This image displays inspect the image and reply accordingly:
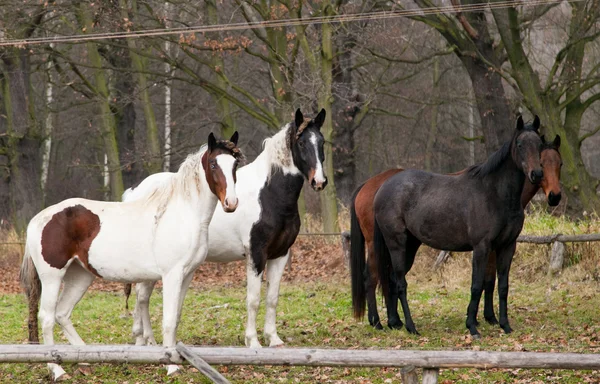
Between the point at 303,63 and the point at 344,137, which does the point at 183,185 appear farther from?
the point at 344,137

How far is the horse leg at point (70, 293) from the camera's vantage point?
26.5 ft

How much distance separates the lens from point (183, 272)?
7.68 meters

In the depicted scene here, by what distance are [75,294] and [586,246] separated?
8942mm

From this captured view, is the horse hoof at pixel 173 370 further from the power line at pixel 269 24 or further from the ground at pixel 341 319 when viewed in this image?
the power line at pixel 269 24

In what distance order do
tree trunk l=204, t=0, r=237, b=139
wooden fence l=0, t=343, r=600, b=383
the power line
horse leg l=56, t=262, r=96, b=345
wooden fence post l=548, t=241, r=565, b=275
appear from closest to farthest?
wooden fence l=0, t=343, r=600, b=383
horse leg l=56, t=262, r=96, b=345
wooden fence post l=548, t=241, r=565, b=275
the power line
tree trunk l=204, t=0, r=237, b=139

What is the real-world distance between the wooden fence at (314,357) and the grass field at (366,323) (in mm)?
1122

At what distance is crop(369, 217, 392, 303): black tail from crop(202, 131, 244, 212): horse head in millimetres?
2956

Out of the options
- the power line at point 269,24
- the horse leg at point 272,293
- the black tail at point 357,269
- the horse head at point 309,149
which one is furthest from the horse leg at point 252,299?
the power line at point 269,24

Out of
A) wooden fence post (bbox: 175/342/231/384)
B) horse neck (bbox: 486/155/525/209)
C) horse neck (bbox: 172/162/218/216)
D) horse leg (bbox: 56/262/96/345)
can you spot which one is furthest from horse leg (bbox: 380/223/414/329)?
wooden fence post (bbox: 175/342/231/384)

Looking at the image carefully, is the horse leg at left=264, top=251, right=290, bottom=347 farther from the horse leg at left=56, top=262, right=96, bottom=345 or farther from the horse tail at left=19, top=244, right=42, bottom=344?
the horse tail at left=19, top=244, right=42, bottom=344

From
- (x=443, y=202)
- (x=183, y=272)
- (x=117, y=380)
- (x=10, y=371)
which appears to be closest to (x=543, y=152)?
(x=443, y=202)

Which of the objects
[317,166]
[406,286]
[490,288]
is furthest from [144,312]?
[490,288]

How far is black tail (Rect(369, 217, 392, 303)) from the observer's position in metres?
10.3

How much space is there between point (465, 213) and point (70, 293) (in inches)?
174
